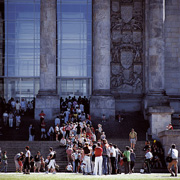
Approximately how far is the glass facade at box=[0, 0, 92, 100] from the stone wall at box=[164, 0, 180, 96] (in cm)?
A: 742

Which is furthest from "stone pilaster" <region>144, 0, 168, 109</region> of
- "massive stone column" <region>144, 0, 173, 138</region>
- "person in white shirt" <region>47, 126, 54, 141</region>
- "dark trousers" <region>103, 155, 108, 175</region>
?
"dark trousers" <region>103, 155, 108, 175</region>

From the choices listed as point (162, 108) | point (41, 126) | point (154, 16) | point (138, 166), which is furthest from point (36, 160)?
point (154, 16)

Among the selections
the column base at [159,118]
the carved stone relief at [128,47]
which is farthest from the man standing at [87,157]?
the carved stone relief at [128,47]

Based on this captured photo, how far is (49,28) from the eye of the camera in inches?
2029

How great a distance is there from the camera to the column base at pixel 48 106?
167ft

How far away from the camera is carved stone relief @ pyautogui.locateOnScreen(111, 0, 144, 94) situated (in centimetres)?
5494

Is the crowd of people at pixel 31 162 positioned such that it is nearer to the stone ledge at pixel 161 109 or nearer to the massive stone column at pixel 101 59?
the stone ledge at pixel 161 109

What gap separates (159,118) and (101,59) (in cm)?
719

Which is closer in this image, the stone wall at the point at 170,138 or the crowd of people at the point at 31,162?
the crowd of people at the point at 31,162

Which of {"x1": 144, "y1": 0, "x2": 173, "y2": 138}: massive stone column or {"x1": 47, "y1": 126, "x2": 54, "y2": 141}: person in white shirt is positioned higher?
{"x1": 144, "y1": 0, "x2": 173, "y2": 138}: massive stone column

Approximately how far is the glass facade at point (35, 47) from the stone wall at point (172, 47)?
24.3ft

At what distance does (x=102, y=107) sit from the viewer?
168 ft

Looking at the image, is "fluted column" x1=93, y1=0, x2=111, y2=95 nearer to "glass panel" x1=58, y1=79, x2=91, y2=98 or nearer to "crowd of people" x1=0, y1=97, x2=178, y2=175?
"crowd of people" x1=0, y1=97, x2=178, y2=175

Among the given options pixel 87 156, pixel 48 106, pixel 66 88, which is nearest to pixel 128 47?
pixel 66 88
